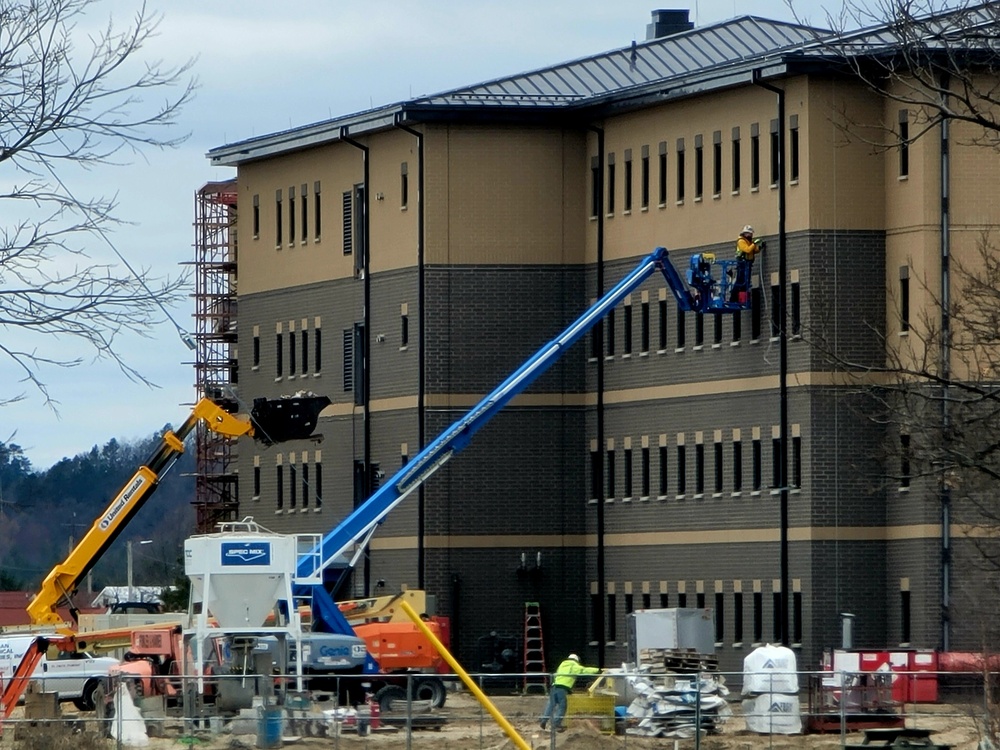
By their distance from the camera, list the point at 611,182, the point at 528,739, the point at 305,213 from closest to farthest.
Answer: the point at 528,739
the point at 611,182
the point at 305,213

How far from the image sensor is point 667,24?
7994 centimetres

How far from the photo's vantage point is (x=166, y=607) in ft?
309

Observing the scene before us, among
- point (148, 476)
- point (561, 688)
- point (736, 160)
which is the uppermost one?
point (736, 160)

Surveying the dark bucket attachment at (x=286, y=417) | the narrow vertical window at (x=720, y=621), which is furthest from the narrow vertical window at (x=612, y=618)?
the dark bucket attachment at (x=286, y=417)

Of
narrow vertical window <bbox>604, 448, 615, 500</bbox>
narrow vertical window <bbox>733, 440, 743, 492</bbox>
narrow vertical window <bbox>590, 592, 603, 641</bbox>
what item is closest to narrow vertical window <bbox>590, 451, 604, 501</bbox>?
narrow vertical window <bbox>604, 448, 615, 500</bbox>

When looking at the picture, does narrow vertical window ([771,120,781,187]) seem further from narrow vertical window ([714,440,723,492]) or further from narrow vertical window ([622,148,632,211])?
narrow vertical window ([714,440,723,492])

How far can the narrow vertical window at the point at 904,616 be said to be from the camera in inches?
2475

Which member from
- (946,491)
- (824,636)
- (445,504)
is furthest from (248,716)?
(445,504)

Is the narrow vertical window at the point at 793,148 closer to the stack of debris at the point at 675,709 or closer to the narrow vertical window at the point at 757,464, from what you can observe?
the narrow vertical window at the point at 757,464

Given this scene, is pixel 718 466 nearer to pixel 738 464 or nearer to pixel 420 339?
pixel 738 464

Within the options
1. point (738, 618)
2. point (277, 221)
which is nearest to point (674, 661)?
point (738, 618)

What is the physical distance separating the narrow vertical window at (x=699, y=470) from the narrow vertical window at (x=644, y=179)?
655 cm

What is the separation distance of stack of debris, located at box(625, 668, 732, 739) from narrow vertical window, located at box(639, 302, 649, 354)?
70.4 feet

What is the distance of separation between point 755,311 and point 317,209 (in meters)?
16.3
